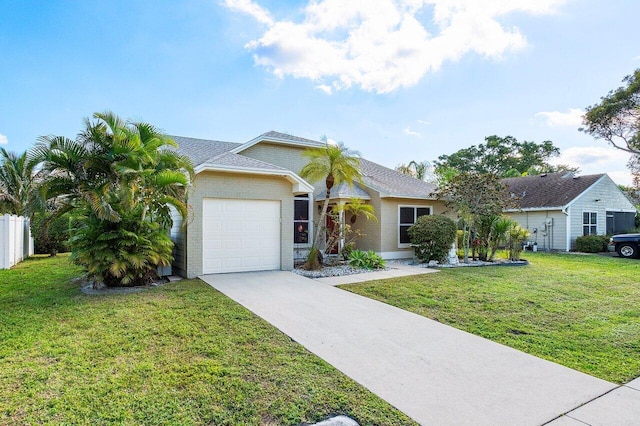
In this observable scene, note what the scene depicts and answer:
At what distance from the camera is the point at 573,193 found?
2014 cm

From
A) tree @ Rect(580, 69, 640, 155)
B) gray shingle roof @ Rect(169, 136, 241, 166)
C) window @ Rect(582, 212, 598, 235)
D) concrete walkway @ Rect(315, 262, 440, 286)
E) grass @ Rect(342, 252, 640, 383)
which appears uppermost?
tree @ Rect(580, 69, 640, 155)

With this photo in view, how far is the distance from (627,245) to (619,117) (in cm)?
1206

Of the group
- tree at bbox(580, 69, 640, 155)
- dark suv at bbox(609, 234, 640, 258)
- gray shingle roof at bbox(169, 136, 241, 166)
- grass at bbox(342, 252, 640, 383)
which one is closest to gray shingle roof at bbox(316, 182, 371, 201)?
gray shingle roof at bbox(169, 136, 241, 166)

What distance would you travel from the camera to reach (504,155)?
41094mm

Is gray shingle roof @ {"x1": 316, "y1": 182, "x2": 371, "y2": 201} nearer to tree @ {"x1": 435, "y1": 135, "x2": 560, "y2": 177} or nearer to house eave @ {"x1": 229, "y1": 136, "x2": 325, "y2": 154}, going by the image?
house eave @ {"x1": 229, "y1": 136, "x2": 325, "y2": 154}

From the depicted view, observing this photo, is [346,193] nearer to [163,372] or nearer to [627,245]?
[163,372]

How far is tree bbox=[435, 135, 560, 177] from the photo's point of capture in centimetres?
4016

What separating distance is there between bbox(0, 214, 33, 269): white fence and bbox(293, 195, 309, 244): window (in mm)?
10220

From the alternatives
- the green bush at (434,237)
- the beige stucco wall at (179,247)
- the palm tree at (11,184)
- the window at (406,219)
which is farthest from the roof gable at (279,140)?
the palm tree at (11,184)

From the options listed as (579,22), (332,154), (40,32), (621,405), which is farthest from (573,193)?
(40,32)

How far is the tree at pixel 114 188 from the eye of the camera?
7.50 metres

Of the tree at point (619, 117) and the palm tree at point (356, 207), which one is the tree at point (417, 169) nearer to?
the tree at point (619, 117)

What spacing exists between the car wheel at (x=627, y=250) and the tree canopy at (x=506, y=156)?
75.5 ft

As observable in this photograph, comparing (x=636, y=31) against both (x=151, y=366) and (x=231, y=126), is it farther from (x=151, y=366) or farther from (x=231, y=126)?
(x=151, y=366)
